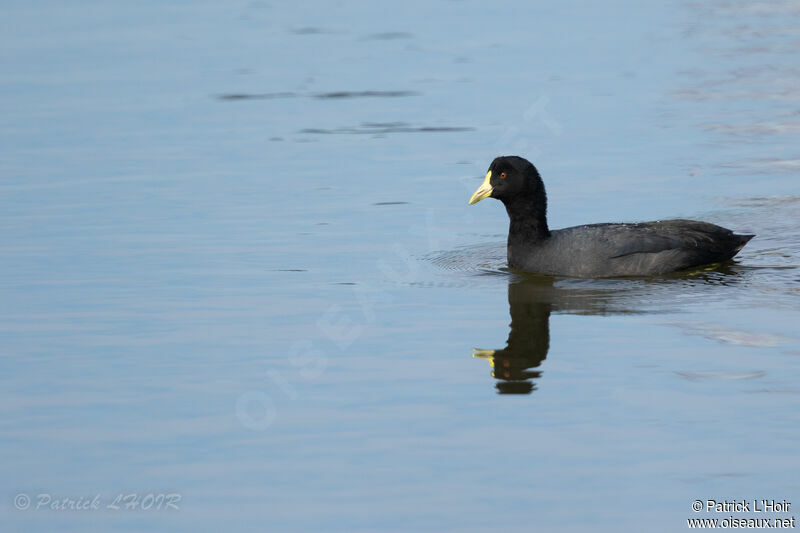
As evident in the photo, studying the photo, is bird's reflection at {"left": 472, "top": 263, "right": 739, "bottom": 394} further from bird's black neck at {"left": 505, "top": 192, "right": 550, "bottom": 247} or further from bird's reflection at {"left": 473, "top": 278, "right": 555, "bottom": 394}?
bird's black neck at {"left": 505, "top": 192, "right": 550, "bottom": 247}

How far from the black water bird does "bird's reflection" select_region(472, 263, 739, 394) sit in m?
0.13

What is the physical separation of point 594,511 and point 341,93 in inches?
588

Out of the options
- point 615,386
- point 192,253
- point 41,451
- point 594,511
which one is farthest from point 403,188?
point 594,511

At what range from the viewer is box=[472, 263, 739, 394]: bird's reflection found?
901 cm

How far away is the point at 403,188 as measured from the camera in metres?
15.0

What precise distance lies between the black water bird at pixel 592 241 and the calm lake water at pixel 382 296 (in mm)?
201

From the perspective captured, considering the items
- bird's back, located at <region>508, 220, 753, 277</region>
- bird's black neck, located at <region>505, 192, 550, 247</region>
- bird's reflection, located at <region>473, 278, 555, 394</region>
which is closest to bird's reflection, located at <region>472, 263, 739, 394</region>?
bird's reflection, located at <region>473, 278, 555, 394</region>

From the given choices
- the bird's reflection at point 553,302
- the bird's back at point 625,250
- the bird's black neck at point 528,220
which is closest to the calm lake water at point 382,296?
the bird's reflection at point 553,302

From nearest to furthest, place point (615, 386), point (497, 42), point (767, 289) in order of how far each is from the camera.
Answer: point (615, 386)
point (767, 289)
point (497, 42)

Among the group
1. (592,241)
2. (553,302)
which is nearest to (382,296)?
(553,302)

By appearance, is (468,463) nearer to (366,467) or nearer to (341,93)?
(366,467)

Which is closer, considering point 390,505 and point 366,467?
point 390,505

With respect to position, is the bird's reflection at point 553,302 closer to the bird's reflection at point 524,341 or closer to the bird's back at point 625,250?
the bird's reflection at point 524,341

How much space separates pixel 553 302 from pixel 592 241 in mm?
1020
